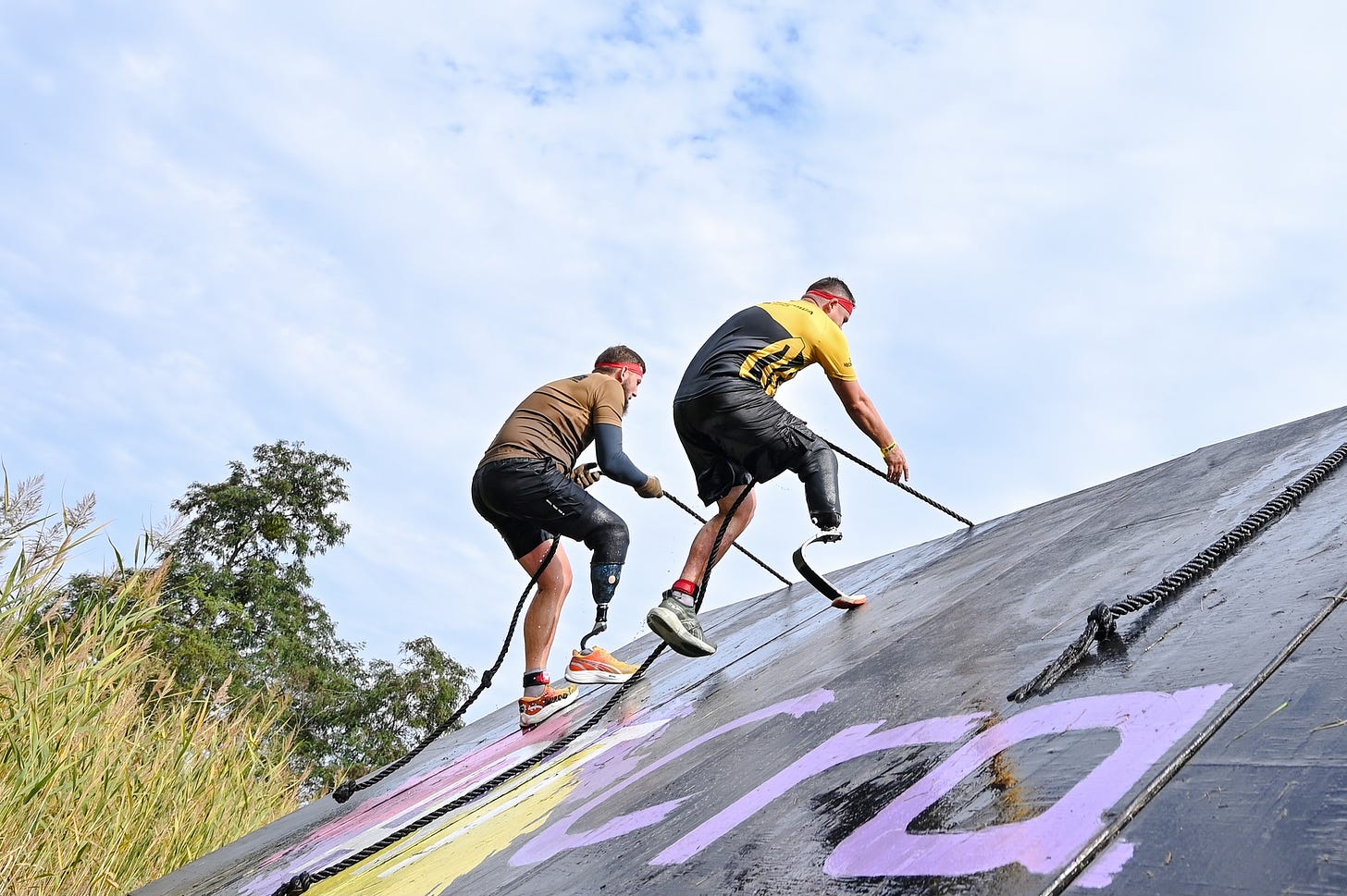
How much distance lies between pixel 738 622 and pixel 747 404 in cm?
172

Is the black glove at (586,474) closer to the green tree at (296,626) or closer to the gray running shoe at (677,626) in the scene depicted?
the gray running shoe at (677,626)

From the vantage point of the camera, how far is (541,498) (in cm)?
436

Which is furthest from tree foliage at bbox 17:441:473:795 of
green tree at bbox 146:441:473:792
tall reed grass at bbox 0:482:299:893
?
tall reed grass at bbox 0:482:299:893

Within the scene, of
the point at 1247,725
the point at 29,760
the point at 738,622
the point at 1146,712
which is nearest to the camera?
the point at 1247,725

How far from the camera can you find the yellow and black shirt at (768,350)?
4.30 metres

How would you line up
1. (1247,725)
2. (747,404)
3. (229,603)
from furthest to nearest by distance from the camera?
(229,603) < (747,404) < (1247,725)

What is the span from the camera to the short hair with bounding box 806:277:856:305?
4762 mm

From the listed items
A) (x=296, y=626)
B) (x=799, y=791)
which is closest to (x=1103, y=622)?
(x=799, y=791)

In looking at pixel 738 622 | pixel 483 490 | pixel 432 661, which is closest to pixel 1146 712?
pixel 483 490

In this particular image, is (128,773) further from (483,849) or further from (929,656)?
(929,656)

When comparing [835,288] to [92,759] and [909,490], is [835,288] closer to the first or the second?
[909,490]

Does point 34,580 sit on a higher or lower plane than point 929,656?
higher

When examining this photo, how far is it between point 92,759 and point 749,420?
111 inches

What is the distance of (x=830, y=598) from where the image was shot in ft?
14.7
